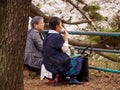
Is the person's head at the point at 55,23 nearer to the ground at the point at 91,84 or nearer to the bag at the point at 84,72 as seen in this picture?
the bag at the point at 84,72

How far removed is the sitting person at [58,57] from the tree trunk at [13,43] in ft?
3.44

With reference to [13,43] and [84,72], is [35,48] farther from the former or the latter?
[13,43]

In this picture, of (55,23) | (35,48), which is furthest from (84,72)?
(35,48)

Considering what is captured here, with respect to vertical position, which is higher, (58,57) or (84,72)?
(58,57)

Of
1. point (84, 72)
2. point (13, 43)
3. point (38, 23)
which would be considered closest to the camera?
point (13, 43)

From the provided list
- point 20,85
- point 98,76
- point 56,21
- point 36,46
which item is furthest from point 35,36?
point 20,85

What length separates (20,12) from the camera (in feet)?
→ 11.9

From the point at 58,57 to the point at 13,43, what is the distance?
1.22 meters

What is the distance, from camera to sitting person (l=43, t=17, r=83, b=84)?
15.5 ft

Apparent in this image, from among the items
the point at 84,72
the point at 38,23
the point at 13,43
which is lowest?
the point at 84,72

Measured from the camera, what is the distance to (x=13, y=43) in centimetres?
367

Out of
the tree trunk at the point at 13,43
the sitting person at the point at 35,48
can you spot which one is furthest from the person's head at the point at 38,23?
the tree trunk at the point at 13,43

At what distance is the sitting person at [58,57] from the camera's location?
4.73m

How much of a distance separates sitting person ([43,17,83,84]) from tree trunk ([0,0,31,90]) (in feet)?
3.44
